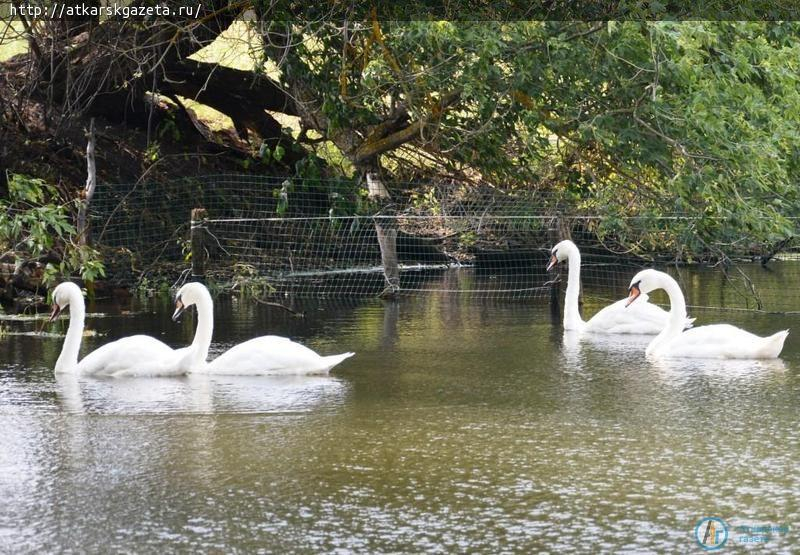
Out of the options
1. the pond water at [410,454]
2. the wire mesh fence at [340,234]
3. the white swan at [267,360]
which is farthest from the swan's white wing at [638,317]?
the white swan at [267,360]

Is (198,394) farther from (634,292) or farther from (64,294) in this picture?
(634,292)

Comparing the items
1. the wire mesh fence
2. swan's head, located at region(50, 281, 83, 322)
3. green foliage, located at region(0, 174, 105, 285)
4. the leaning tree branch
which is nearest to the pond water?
swan's head, located at region(50, 281, 83, 322)

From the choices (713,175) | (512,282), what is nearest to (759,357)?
(713,175)

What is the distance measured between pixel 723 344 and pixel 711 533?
5.40 meters

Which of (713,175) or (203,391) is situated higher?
(713,175)

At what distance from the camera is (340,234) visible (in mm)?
18922

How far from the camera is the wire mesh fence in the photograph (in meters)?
17.2

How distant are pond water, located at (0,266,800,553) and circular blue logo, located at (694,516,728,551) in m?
0.05

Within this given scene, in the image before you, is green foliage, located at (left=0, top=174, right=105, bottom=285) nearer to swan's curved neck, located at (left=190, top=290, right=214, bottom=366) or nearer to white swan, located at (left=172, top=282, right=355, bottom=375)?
swan's curved neck, located at (left=190, top=290, right=214, bottom=366)

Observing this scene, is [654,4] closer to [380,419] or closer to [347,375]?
[347,375]

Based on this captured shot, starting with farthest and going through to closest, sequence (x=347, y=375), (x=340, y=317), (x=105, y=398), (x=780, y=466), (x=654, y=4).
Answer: (x=340, y=317) → (x=654, y=4) → (x=347, y=375) → (x=105, y=398) → (x=780, y=466)

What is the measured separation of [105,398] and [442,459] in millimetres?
Result: 3102

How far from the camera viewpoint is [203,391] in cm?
955

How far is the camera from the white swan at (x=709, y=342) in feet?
35.7
